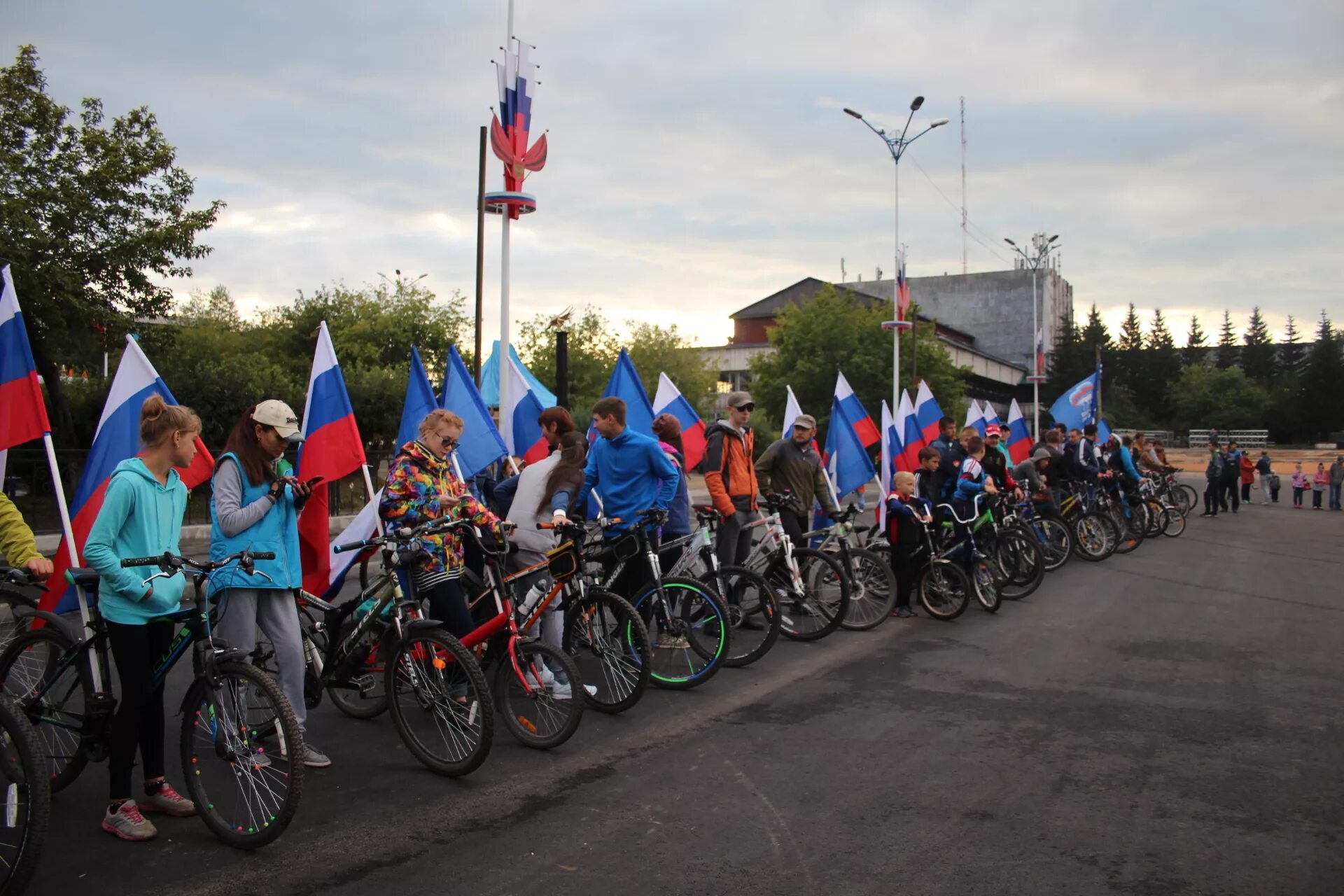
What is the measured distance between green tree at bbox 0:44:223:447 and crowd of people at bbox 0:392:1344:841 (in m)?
13.6

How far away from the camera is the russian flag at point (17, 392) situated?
5895 millimetres

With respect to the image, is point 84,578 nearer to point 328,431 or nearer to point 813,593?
point 328,431

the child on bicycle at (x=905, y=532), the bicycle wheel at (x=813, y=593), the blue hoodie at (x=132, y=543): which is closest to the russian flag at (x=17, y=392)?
the blue hoodie at (x=132, y=543)

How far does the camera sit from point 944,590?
377 inches

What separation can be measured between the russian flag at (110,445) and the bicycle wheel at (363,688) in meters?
1.30

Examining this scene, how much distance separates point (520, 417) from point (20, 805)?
905 cm

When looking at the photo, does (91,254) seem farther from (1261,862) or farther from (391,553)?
(1261,862)

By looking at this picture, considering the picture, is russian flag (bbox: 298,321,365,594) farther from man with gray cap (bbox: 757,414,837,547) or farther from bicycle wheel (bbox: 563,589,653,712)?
man with gray cap (bbox: 757,414,837,547)

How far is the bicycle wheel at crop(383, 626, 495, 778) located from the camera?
16.1 feet

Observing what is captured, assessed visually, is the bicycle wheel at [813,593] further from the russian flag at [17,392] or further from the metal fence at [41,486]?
the metal fence at [41,486]

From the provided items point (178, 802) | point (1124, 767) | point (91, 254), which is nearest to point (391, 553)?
point (178, 802)

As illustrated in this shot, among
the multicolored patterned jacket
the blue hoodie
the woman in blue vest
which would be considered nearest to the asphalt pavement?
the woman in blue vest

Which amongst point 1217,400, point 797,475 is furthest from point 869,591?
point 1217,400

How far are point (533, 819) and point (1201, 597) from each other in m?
9.31
